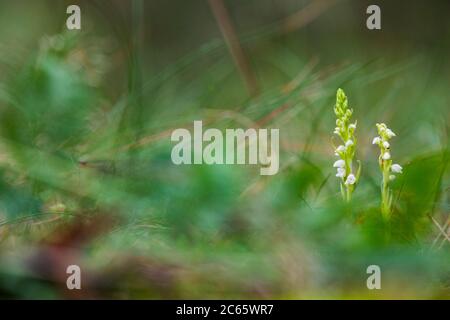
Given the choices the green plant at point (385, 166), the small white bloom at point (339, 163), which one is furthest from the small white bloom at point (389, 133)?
the small white bloom at point (339, 163)

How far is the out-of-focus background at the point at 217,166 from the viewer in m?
1.59

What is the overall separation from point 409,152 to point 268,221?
0.99 ft

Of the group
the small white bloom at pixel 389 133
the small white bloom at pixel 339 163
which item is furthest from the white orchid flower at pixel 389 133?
the small white bloom at pixel 339 163

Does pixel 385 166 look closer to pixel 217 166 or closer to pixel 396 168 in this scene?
pixel 396 168

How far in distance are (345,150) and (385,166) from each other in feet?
0.27

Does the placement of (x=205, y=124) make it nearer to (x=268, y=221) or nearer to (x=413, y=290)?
(x=268, y=221)

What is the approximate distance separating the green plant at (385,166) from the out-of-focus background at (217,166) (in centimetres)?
1

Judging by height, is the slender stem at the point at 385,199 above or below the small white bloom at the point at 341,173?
below

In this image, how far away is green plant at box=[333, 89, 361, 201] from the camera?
160cm

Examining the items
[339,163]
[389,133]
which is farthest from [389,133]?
[339,163]

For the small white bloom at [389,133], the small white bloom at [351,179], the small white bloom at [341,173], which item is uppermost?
the small white bloom at [389,133]

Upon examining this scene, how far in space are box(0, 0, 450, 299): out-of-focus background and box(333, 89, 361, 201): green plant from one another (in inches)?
0.6

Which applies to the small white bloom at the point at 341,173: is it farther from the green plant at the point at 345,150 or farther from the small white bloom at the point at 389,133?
the small white bloom at the point at 389,133
